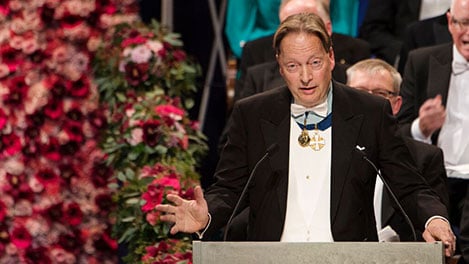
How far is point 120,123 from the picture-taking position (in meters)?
5.31

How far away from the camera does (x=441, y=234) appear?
322cm

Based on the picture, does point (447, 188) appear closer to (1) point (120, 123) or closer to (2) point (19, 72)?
(1) point (120, 123)

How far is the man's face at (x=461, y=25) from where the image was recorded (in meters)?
4.67

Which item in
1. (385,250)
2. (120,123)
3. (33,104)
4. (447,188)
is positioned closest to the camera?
(385,250)

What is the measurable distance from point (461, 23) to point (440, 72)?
353mm

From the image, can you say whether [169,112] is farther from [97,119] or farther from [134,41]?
[97,119]

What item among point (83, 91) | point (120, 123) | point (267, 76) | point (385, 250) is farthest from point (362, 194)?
point (83, 91)

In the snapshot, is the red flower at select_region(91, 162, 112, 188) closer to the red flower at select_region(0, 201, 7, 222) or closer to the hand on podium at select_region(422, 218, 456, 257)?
the red flower at select_region(0, 201, 7, 222)

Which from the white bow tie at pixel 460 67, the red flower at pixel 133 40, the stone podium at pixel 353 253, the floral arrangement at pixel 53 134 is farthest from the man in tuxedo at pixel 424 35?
the stone podium at pixel 353 253

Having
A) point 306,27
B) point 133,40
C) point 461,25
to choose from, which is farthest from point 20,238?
Result: point 306,27

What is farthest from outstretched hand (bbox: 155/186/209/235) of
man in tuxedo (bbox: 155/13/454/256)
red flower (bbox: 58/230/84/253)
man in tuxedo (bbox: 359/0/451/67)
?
man in tuxedo (bbox: 359/0/451/67)

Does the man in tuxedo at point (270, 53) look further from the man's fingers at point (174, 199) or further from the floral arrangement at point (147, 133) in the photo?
the man's fingers at point (174, 199)

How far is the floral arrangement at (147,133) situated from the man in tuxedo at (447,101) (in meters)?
1.03

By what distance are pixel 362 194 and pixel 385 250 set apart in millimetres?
708
